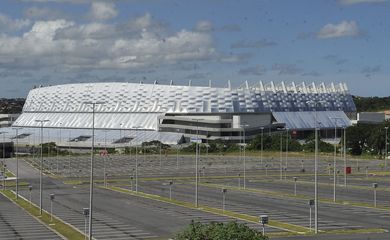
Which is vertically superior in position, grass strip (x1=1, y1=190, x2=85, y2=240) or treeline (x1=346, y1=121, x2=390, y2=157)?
treeline (x1=346, y1=121, x2=390, y2=157)

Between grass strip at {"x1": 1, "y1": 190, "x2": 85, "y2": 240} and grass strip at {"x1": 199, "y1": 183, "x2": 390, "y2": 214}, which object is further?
grass strip at {"x1": 199, "y1": 183, "x2": 390, "y2": 214}

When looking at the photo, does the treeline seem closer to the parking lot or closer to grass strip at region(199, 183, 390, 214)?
the parking lot

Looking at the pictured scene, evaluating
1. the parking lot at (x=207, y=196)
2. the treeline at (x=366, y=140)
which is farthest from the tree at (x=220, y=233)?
the treeline at (x=366, y=140)

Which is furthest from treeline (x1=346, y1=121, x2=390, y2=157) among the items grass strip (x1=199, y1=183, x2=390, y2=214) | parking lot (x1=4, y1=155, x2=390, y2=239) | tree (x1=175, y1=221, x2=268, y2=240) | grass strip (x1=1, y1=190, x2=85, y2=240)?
tree (x1=175, y1=221, x2=268, y2=240)

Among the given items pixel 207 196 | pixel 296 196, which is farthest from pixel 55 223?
pixel 296 196

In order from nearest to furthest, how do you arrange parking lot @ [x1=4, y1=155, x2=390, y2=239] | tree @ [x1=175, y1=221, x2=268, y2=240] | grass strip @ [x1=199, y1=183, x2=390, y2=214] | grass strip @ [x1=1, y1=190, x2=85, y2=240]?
tree @ [x1=175, y1=221, x2=268, y2=240], grass strip @ [x1=1, y1=190, x2=85, y2=240], parking lot @ [x1=4, y1=155, x2=390, y2=239], grass strip @ [x1=199, y1=183, x2=390, y2=214]

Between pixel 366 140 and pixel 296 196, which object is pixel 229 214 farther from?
pixel 366 140

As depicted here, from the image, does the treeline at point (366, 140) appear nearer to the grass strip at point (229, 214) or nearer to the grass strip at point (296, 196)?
the grass strip at point (296, 196)

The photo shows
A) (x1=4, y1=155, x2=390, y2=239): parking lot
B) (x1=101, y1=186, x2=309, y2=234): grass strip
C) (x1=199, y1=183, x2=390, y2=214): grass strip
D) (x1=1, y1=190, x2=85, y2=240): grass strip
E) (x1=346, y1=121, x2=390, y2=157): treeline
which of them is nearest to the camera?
(x1=1, y1=190, x2=85, y2=240): grass strip

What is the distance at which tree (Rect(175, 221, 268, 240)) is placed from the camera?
23906mm

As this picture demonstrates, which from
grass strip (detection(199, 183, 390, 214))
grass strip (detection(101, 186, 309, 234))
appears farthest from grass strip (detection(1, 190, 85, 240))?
grass strip (detection(199, 183, 390, 214))

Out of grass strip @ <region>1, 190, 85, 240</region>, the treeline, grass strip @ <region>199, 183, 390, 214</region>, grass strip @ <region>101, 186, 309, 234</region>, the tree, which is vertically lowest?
grass strip @ <region>1, 190, 85, 240</region>

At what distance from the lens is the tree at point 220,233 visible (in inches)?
941

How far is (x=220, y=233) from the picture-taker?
24.0 m
